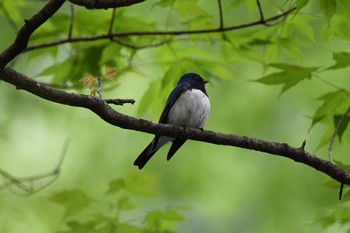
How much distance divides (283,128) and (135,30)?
3629mm

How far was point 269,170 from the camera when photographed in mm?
6914

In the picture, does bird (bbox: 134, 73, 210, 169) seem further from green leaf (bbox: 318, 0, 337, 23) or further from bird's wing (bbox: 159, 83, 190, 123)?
green leaf (bbox: 318, 0, 337, 23)

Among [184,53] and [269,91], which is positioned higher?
[269,91]

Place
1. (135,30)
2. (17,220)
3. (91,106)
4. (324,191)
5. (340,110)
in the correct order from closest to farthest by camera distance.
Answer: (91,106) < (340,110) < (135,30) < (17,220) < (324,191)

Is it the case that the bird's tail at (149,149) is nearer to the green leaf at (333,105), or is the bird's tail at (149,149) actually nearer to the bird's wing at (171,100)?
the bird's wing at (171,100)

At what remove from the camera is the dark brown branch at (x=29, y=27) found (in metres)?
2.21

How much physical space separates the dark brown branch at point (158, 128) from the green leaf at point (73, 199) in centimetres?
68

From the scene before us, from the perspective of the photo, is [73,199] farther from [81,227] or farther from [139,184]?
[139,184]

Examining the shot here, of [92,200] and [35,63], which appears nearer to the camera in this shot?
[92,200]

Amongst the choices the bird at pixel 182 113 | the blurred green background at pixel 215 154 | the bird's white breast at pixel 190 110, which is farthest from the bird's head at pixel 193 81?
the blurred green background at pixel 215 154

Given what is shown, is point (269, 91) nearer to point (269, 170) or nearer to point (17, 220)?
point (269, 170)

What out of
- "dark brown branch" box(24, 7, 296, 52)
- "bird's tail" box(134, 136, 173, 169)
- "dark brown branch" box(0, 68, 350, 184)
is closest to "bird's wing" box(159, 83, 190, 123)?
"bird's tail" box(134, 136, 173, 169)

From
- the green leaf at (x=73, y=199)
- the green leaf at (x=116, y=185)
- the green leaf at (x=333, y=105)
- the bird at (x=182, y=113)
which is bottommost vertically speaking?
the green leaf at (x=73, y=199)

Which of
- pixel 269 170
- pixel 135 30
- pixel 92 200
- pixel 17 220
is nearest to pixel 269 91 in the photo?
pixel 269 170
